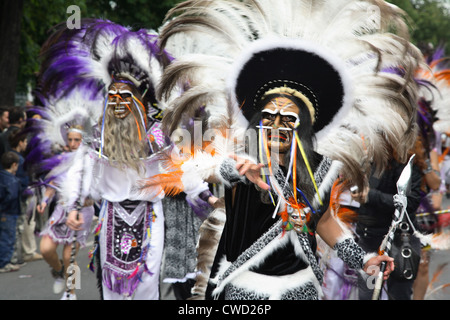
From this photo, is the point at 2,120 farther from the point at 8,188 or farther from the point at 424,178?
the point at 424,178

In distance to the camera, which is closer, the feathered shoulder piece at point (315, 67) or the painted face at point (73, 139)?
the feathered shoulder piece at point (315, 67)

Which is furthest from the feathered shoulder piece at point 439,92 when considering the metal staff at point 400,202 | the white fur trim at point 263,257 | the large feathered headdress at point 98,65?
the white fur trim at point 263,257

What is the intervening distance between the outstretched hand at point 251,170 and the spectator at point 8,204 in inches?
204

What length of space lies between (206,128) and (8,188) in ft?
15.5

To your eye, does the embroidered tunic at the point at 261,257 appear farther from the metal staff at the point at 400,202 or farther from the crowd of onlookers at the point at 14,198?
the crowd of onlookers at the point at 14,198

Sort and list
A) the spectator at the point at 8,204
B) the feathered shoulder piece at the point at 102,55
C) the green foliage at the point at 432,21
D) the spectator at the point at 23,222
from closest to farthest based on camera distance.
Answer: the feathered shoulder piece at the point at 102,55 < the spectator at the point at 8,204 < the spectator at the point at 23,222 < the green foliage at the point at 432,21

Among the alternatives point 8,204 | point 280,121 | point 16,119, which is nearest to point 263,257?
point 280,121

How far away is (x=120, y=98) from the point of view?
475cm

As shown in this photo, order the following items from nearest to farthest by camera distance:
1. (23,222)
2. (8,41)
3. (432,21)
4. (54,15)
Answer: (23,222) → (8,41) → (54,15) → (432,21)

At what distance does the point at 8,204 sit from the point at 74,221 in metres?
3.28

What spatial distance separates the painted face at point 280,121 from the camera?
2924 mm

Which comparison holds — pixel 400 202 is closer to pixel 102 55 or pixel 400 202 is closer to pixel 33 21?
pixel 102 55

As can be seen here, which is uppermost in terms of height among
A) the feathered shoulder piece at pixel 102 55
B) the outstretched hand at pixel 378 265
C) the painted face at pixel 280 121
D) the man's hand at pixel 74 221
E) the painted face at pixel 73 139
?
the painted face at pixel 280 121
